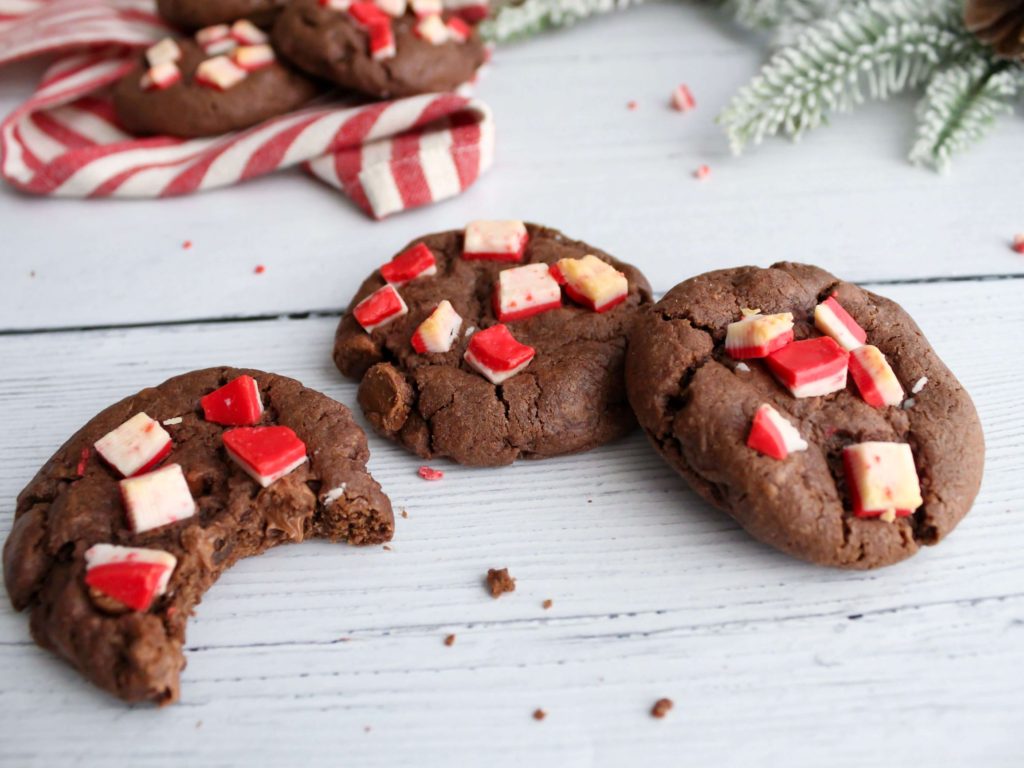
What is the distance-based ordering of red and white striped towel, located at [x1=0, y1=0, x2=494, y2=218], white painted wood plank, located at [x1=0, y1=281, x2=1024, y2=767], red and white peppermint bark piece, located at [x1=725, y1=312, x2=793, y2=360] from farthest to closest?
→ red and white striped towel, located at [x1=0, y1=0, x2=494, y2=218], red and white peppermint bark piece, located at [x1=725, y1=312, x2=793, y2=360], white painted wood plank, located at [x1=0, y1=281, x2=1024, y2=767]

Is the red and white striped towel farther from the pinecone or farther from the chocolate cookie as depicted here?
the pinecone

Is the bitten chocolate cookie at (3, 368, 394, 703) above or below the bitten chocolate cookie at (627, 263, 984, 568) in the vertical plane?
below

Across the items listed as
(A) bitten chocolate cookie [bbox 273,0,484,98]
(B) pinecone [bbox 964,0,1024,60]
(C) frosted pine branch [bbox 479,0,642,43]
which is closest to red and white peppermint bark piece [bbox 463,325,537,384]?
(A) bitten chocolate cookie [bbox 273,0,484,98]

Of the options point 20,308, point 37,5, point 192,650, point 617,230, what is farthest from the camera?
point 37,5

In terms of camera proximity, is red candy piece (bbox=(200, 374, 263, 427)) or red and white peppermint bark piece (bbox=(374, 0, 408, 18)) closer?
red candy piece (bbox=(200, 374, 263, 427))

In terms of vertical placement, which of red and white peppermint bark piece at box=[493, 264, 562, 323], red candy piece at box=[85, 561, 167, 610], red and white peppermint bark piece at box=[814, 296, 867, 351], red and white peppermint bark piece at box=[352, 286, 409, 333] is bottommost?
red candy piece at box=[85, 561, 167, 610]

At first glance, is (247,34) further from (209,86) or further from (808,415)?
(808,415)

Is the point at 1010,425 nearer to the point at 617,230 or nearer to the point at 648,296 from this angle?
the point at 648,296

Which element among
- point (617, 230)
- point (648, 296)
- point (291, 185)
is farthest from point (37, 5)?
point (648, 296)
